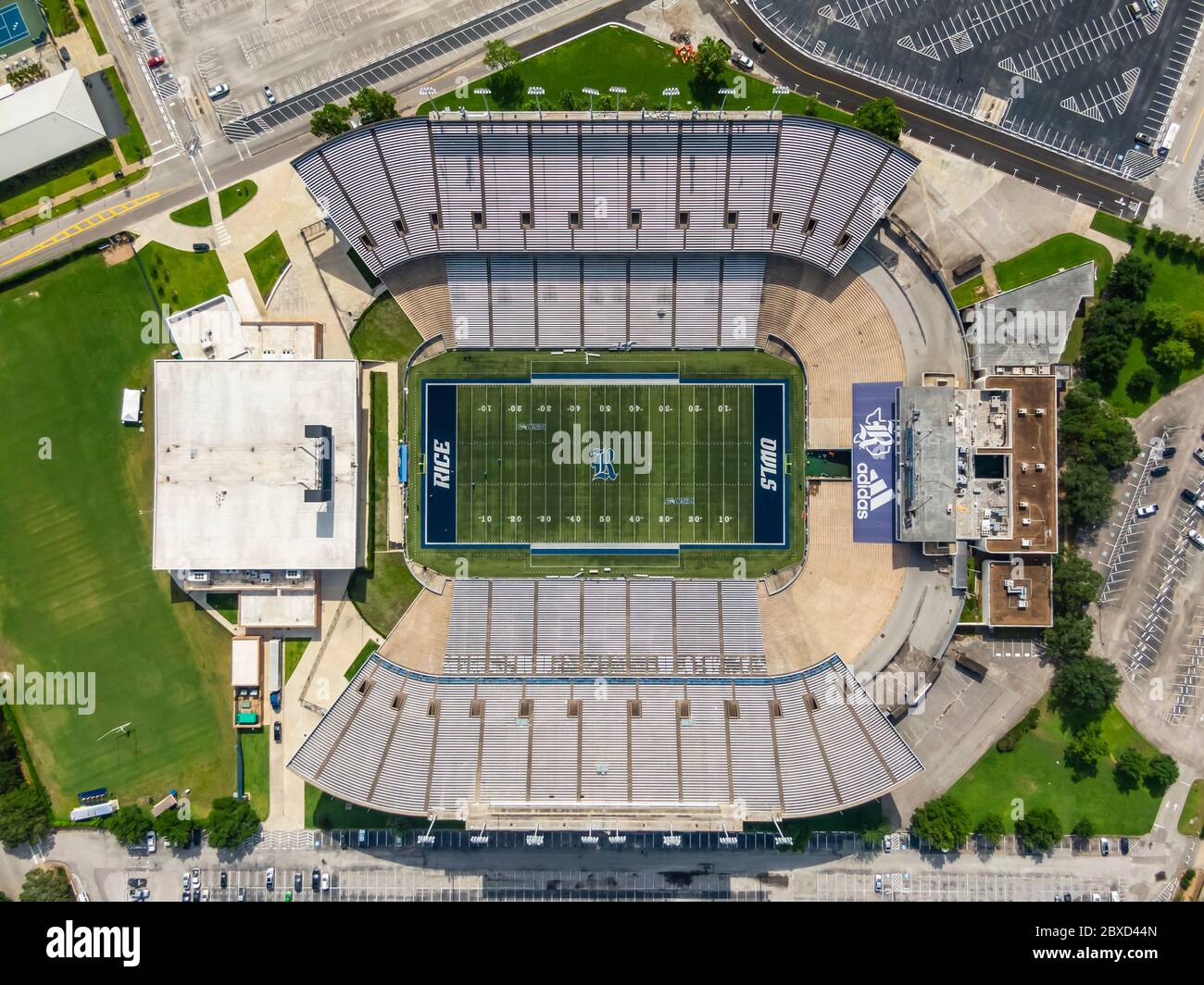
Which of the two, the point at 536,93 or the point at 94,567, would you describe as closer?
the point at 536,93

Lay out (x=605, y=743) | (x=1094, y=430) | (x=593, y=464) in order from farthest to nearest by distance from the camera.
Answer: (x=593, y=464)
(x=1094, y=430)
(x=605, y=743)

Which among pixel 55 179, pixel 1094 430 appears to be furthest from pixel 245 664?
pixel 1094 430

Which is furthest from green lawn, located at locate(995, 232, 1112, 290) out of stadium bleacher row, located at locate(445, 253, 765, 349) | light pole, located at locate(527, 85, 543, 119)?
light pole, located at locate(527, 85, 543, 119)

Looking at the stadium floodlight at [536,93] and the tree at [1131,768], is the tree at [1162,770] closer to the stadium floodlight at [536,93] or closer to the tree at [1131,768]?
the tree at [1131,768]

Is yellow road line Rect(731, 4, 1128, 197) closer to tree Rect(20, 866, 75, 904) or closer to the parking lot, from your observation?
the parking lot

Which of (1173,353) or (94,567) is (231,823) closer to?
(94,567)

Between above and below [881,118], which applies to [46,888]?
below

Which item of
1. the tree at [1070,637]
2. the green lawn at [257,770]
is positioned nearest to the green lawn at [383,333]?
the green lawn at [257,770]

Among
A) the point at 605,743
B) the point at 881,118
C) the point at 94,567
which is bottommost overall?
the point at 605,743
